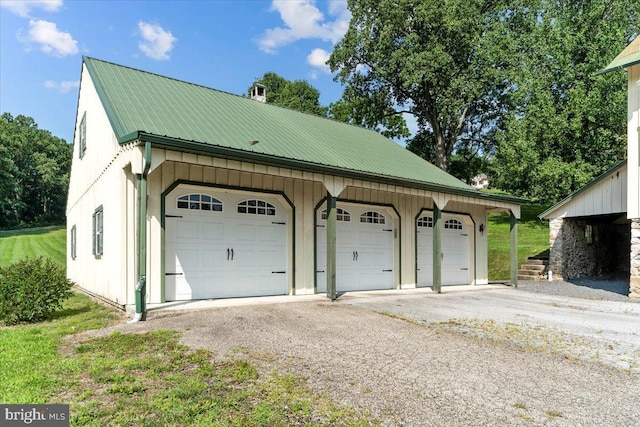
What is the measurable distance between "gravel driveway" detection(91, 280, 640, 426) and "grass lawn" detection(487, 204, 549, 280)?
385 inches

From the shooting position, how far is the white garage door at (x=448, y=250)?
40.9 ft

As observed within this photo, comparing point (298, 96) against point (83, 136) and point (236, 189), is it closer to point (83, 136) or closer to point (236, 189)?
point (83, 136)

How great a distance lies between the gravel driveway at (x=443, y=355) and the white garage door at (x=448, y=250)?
A: 4080 mm

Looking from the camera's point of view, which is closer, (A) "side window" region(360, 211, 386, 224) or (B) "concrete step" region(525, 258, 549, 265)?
(A) "side window" region(360, 211, 386, 224)

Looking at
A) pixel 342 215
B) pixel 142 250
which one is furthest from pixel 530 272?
pixel 142 250

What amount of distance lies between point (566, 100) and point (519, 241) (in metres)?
8.94

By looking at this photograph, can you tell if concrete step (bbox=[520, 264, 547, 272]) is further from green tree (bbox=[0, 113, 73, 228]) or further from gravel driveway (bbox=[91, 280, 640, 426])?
green tree (bbox=[0, 113, 73, 228])

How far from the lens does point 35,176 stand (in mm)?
51375

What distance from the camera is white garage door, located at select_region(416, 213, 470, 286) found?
12.5 meters

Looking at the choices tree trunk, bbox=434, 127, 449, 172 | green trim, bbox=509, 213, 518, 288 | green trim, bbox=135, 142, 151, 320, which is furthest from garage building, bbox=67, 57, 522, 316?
tree trunk, bbox=434, 127, 449, 172

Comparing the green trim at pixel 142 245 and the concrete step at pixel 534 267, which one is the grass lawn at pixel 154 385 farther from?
the concrete step at pixel 534 267

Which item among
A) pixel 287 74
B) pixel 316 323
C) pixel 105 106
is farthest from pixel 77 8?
pixel 287 74

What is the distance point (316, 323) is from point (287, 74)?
4109cm

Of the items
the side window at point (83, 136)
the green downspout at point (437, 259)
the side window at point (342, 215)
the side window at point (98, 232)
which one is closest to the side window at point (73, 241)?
the side window at point (83, 136)
